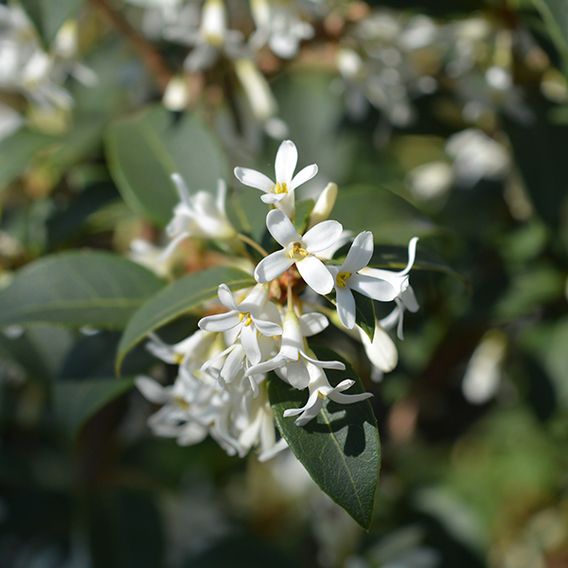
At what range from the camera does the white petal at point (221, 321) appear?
2.09 feet

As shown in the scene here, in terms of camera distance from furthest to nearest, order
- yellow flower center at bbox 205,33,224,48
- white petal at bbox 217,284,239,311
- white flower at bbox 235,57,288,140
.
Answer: white flower at bbox 235,57,288,140 → yellow flower center at bbox 205,33,224,48 → white petal at bbox 217,284,239,311

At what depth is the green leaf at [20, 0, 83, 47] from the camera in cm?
96

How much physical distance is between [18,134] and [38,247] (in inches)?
6.8

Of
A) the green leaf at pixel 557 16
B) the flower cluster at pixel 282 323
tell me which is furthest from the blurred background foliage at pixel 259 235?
the flower cluster at pixel 282 323

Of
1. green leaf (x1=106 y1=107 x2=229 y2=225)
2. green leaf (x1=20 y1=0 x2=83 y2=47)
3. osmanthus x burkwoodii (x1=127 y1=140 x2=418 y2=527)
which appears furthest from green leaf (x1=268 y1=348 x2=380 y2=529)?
green leaf (x1=20 y1=0 x2=83 y2=47)

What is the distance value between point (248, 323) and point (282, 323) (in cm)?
4

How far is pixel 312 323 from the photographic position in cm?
67

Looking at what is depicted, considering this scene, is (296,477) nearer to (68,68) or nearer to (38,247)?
(38,247)

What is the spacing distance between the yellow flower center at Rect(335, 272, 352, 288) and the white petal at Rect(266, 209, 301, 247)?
0.05 meters

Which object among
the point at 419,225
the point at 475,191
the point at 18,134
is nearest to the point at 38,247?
the point at 18,134

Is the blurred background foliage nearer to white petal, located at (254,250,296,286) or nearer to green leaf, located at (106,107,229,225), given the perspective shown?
green leaf, located at (106,107,229,225)

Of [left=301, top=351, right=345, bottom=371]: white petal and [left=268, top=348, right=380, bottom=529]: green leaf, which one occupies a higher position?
[left=301, top=351, right=345, bottom=371]: white petal

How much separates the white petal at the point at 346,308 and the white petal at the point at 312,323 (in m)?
0.05

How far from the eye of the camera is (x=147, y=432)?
174cm
